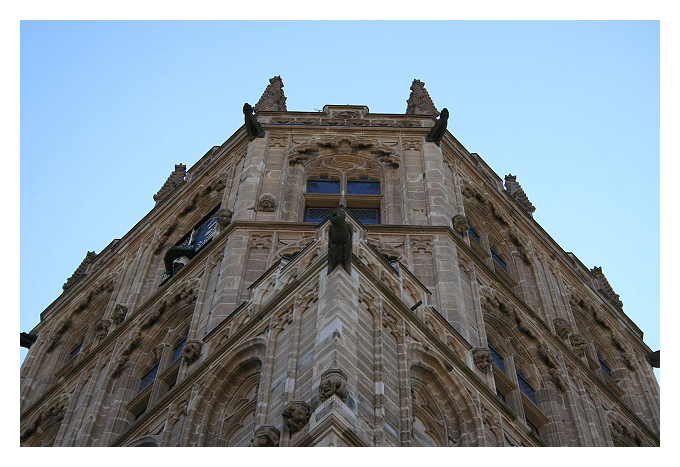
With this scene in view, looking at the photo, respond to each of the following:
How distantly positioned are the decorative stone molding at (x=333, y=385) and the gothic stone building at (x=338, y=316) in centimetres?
3

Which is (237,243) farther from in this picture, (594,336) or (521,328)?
(594,336)

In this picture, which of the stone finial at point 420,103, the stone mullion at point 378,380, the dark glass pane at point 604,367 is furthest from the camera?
the stone finial at point 420,103

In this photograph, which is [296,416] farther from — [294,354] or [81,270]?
[81,270]

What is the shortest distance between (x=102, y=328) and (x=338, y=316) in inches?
486

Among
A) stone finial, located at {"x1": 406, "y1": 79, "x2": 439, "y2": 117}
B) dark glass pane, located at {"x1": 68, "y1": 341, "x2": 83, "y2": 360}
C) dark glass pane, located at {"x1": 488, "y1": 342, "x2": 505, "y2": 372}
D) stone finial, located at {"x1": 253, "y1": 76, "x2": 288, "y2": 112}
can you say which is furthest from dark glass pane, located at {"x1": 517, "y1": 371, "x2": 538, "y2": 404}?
stone finial, located at {"x1": 253, "y1": 76, "x2": 288, "y2": 112}

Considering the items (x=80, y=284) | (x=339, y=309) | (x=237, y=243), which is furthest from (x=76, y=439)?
(x=80, y=284)

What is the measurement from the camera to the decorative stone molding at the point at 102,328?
30973mm

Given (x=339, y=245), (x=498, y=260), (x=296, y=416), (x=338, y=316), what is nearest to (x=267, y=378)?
(x=338, y=316)

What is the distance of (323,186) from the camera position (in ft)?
108

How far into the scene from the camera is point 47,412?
29.2m

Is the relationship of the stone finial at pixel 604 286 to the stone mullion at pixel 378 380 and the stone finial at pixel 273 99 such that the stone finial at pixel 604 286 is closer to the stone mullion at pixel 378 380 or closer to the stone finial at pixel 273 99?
the stone finial at pixel 273 99

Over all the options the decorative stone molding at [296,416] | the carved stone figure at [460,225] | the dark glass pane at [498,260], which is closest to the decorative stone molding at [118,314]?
the carved stone figure at [460,225]

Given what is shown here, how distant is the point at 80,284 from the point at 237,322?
14.8 meters

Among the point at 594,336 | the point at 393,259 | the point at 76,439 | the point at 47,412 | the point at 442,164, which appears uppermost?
the point at 442,164
